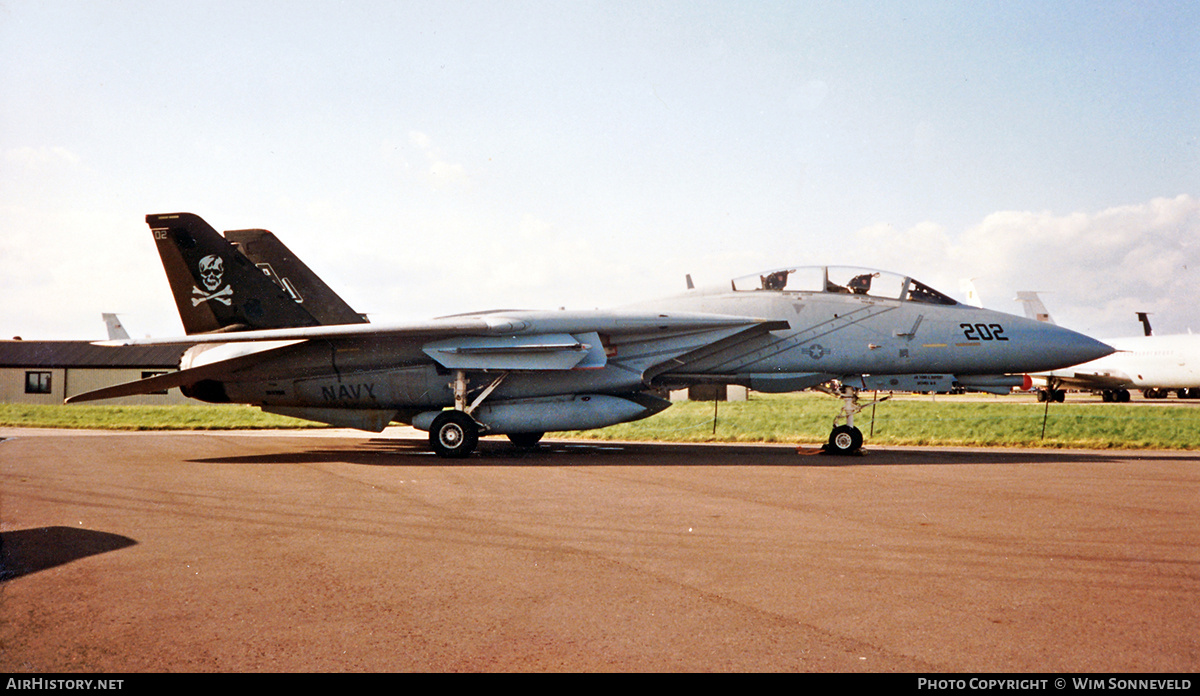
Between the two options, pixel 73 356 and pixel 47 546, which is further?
pixel 73 356

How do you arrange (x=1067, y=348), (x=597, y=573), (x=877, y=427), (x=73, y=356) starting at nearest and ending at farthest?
(x=597, y=573), (x=1067, y=348), (x=877, y=427), (x=73, y=356)

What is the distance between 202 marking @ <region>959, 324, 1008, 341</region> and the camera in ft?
42.4

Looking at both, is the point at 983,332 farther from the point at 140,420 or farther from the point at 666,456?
the point at 140,420

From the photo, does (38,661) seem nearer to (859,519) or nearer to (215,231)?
(859,519)

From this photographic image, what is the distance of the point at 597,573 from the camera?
4.93 m

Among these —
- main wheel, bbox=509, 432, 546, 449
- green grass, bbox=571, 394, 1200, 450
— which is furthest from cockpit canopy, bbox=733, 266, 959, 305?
main wheel, bbox=509, 432, 546, 449

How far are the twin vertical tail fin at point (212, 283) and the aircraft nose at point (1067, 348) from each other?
12.8 metres

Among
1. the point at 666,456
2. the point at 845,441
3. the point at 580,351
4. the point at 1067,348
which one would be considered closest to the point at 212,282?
the point at 580,351

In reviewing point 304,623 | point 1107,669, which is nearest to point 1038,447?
point 1107,669

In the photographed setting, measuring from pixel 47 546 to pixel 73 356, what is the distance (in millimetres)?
52343

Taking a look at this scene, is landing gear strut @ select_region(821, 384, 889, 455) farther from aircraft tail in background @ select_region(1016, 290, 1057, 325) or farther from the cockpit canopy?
aircraft tail in background @ select_region(1016, 290, 1057, 325)

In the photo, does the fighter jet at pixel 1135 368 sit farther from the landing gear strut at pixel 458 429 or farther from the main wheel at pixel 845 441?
the landing gear strut at pixel 458 429

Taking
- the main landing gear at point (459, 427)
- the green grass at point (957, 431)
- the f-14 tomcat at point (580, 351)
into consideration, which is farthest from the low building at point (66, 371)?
the main landing gear at point (459, 427)

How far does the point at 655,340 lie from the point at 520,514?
6.86 meters
